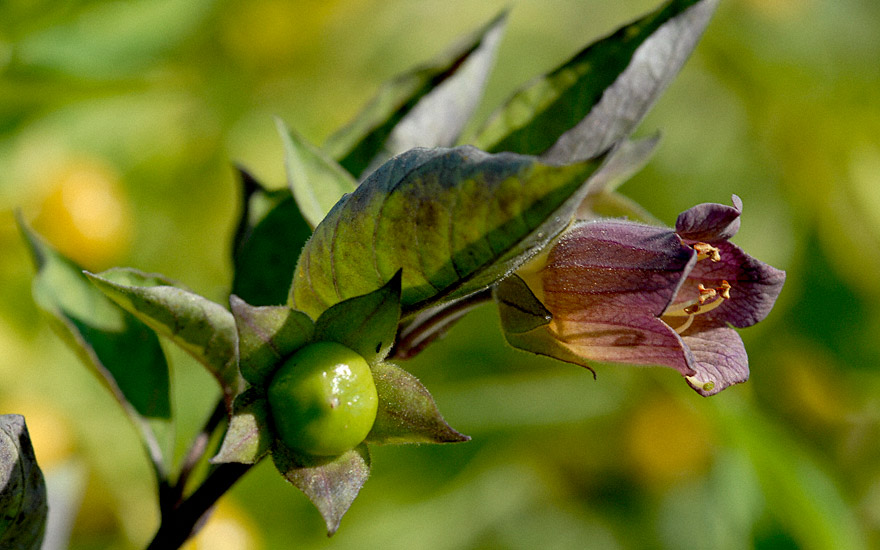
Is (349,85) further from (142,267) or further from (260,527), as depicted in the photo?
(260,527)

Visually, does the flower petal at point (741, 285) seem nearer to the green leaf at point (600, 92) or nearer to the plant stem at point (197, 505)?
the green leaf at point (600, 92)

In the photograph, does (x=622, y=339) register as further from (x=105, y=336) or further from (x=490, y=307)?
(x=490, y=307)

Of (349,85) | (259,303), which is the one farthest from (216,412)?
(349,85)

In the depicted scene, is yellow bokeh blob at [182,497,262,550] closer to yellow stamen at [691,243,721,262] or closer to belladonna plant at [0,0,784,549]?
belladonna plant at [0,0,784,549]

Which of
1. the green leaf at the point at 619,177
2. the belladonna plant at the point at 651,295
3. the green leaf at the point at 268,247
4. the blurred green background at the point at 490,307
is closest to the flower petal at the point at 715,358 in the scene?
the belladonna plant at the point at 651,295

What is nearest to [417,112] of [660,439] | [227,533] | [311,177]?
[311,177]
